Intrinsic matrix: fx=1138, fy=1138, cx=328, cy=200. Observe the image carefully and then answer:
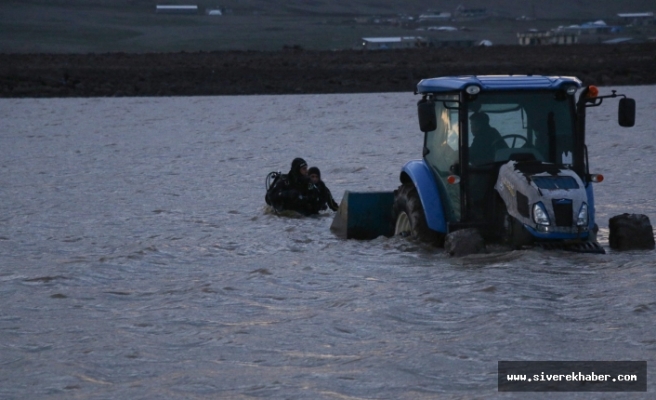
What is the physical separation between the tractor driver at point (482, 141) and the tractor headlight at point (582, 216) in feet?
3.76

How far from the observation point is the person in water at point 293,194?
47.1 ft

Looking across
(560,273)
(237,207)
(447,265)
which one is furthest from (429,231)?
(237,207)

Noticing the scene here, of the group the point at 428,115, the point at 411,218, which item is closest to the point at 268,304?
the point at 411,218

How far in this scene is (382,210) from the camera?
12.4 metres

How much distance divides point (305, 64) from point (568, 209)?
5388 cm

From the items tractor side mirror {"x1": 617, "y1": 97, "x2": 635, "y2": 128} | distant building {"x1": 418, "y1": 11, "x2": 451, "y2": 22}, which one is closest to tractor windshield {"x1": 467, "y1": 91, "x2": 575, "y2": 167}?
tractor side mirror {"x1": 617, "y1": 97, "x2": 635, "y2": 128}

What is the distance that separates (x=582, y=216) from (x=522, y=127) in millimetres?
1220

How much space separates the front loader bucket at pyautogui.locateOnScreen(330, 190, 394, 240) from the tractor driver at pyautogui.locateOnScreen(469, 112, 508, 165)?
1.95 m

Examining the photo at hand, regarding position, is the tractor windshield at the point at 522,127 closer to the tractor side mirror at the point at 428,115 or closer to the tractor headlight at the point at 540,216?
the tractor side mirror at the point at 428,115

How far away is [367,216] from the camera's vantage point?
12391mm

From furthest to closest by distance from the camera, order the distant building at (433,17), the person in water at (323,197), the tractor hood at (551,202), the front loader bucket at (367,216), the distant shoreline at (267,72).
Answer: the distant building at (433,17)
the distant shoreline at (267,72)
the person in water at (323,197)
the front loader bucket at (367,216)
the tractor hood at (551,202)

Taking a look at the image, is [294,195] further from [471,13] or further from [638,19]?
[471,13]

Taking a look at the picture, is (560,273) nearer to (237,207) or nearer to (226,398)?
(226,398)

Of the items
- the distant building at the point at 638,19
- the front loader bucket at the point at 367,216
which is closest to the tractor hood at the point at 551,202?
the front loader bucket at the point at 367,216
